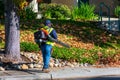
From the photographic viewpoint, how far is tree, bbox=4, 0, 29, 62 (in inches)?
597

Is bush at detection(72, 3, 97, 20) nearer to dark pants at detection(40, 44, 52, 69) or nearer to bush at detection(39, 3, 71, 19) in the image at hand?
bush at detection(39, 3, 71, 19)

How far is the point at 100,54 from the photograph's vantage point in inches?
654

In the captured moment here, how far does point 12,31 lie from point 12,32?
0.10 feet

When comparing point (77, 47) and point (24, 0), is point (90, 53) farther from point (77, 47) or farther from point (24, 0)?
point (24, 0)

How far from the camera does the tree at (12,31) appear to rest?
15.2 m

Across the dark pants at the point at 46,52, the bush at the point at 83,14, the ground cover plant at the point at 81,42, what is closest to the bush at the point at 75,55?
→ the ground cover plant at the point at 81,42

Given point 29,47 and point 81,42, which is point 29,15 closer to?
point 81,42

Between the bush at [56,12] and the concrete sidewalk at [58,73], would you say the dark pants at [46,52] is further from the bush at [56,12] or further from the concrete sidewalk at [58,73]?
the bush at [56,12]

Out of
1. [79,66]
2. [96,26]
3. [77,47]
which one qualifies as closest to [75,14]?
[96,26]

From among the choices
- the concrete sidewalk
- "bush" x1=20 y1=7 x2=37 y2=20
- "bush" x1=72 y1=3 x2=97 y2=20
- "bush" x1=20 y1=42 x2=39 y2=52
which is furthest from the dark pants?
"bush" x1=72 y1=3 x2=97 y2=20

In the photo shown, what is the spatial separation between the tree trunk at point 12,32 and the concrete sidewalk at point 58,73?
1.01 metres

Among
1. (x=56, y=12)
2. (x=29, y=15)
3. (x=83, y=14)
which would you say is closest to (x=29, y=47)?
(x=29, y=15)

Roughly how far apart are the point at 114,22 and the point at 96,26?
1156 millimetres

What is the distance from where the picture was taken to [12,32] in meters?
15.2
